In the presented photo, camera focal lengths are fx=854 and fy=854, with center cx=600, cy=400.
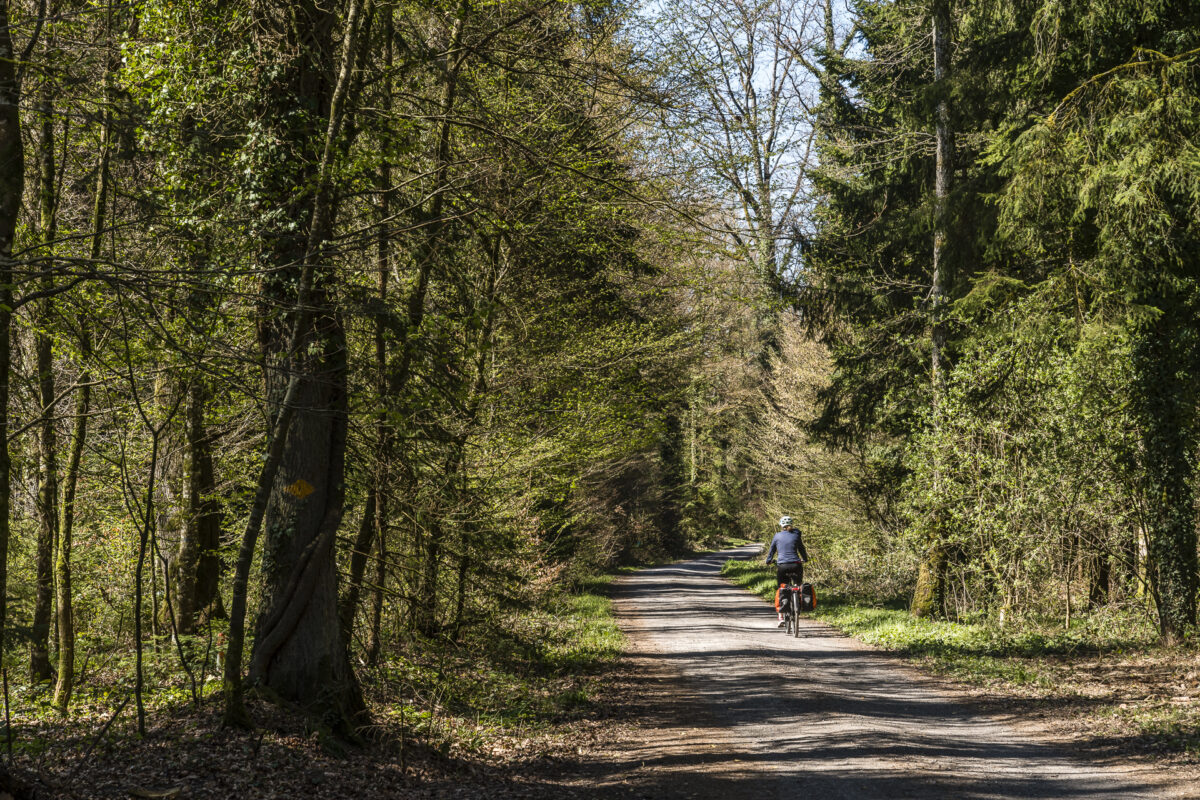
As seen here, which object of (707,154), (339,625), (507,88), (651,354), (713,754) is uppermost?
(507,88)

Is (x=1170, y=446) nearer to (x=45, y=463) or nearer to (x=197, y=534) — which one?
(x=197, y=534)

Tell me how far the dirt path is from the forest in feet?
7.74

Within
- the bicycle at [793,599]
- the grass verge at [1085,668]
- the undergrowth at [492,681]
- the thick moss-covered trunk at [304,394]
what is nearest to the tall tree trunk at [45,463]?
the thick moss-covered trunk at [304,394]

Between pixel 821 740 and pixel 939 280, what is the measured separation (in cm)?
1028

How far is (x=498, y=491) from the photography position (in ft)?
38.1

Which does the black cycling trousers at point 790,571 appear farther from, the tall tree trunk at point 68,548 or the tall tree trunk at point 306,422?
the tall tree trunk at point 68,548

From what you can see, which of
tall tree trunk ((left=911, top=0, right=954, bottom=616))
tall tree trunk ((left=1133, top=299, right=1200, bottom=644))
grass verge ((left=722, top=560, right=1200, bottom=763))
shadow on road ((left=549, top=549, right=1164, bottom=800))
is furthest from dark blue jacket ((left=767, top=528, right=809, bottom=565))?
tall tree trunk ((left=1133, top=299, right=1200, bottom=644))

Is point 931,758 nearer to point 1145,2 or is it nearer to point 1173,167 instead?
point 1173,167

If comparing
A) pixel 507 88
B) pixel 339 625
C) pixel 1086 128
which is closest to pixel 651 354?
pixel 507 88

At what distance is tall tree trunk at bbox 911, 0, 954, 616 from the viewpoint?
15398mm

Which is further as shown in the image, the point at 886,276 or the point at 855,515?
the point at 855,515

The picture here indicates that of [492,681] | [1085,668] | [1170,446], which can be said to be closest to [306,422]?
[492,681]

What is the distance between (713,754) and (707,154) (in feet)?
24.9

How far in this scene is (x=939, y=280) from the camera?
15.8 m
